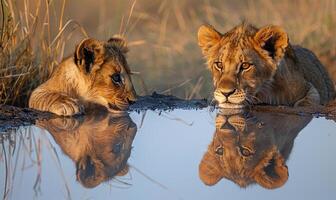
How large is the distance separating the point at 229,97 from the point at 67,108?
1.20 meters

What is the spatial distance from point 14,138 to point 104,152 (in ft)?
2.56

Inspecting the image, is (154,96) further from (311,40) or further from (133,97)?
(311,40)

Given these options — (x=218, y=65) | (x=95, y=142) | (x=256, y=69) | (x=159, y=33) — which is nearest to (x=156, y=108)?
(x=218, y=65)

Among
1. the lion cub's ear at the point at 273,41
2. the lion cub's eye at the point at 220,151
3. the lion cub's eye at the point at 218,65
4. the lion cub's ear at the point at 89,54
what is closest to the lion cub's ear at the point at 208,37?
the lion cub's eye at the point at 218,65

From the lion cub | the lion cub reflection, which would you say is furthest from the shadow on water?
the lion cub

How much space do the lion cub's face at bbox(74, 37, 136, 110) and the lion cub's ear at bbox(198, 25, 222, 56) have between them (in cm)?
87

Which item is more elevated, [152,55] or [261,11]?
[261,11]

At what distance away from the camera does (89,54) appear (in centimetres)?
767

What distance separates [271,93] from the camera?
783 centimetres

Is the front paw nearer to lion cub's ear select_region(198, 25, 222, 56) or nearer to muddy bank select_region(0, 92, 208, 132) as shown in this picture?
muddy bank select_region(0, 92, 208, 132)

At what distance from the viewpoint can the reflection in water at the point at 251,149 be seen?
5.43 meters

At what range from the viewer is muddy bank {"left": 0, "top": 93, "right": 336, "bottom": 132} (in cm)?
705

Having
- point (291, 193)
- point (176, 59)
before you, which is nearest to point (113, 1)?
point (176, 59)

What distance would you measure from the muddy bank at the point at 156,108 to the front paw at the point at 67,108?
0.19ft
